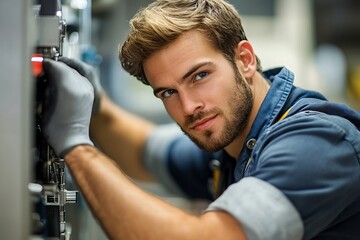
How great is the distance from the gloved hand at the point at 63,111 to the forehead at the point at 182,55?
0.70 ft

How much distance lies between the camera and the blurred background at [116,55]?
0.76 meters

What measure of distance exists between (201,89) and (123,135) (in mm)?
693

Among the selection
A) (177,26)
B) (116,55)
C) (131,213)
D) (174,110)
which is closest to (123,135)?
(116,55)

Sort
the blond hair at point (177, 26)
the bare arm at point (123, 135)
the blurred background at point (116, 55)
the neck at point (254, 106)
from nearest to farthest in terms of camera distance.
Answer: the blurred background at point (116, 55) → the blond hair at point (177, 26) → the neck at point (254, 106) → the bare arm at point (123, 135)

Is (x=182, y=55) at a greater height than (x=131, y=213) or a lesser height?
greater

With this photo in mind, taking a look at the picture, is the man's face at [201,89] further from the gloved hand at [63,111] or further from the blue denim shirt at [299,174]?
the gloved hand at [63,111]

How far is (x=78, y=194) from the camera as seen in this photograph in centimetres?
103

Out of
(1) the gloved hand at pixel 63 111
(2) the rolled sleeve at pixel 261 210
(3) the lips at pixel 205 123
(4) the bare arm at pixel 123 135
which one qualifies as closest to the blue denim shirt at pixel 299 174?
(2) the rolled sleeve at pixel 261 210

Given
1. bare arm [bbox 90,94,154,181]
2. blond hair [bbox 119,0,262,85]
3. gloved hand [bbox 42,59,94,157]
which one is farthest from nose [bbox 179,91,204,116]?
bare arm [bbox 90,94,154,181]

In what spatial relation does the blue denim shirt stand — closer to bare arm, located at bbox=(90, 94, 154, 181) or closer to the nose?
the nose

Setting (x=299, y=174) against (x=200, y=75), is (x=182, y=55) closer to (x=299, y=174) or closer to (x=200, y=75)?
(x=200, y=75)

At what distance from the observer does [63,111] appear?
0.98 metres

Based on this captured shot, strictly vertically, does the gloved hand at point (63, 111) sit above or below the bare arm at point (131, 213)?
above

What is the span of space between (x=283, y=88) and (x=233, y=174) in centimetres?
26
